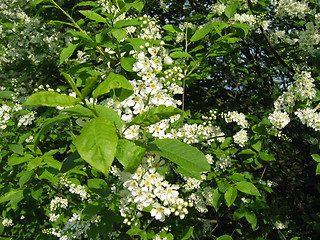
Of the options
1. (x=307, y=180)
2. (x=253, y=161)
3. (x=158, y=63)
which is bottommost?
(x=307, y=180)

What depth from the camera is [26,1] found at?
6.16 meters

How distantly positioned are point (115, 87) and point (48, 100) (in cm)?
33

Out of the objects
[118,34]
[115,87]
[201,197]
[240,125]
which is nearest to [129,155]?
[115,87]

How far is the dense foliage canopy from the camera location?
5.03 feet

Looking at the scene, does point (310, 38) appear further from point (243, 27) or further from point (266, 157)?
point (266, 157)

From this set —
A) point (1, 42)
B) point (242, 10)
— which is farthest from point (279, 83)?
point (1, 42)

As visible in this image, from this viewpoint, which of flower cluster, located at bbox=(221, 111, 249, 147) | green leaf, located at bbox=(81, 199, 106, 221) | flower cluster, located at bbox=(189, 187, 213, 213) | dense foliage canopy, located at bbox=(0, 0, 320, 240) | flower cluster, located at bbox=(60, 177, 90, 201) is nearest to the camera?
dense foliage canopy, located at bbox=(0, 0, 320, 240)

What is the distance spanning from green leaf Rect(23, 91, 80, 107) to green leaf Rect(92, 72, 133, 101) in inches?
6.0

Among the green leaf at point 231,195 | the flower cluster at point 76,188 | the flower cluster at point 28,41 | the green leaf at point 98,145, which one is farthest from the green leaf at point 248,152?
the flower cluster at point 28,41

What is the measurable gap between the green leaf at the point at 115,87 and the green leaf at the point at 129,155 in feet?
0.86

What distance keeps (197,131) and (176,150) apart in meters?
1.73

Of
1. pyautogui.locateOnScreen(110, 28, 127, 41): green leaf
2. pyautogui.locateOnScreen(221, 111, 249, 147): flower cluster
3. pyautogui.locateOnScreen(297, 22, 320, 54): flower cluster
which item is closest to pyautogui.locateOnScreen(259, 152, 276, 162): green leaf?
pyautogui.locateOnScreen(221, 111, 249, 147): flower cluster

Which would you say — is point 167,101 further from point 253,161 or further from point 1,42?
point 1,42

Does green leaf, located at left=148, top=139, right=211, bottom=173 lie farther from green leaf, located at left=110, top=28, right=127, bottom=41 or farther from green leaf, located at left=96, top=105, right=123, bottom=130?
green leaf, located at left=110, top=28, right=127, bottom=41
